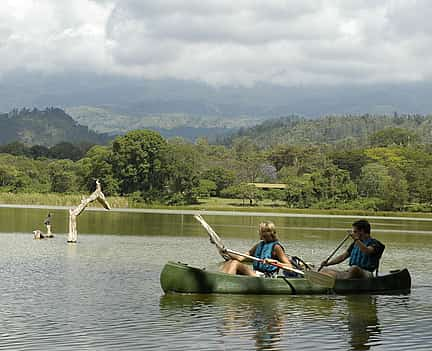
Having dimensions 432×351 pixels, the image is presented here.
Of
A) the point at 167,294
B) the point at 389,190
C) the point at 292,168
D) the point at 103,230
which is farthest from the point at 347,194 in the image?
the point at 167,294

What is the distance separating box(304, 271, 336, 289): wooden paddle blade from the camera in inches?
847

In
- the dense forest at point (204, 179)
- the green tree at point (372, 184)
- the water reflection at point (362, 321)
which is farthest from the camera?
the green tree at point (372, 184)

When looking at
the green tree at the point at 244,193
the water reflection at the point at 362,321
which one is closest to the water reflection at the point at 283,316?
the water reflection at the point at 362,321

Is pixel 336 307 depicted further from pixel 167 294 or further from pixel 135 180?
pixel 135 180

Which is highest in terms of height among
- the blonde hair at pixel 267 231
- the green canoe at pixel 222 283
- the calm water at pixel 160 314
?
the blonde hair at pixel 267 231

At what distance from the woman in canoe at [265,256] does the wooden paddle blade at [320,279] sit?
534 mm

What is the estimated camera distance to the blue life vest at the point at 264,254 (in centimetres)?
2111

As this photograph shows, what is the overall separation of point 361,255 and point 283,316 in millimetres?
5153

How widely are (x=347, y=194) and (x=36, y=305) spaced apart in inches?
3496

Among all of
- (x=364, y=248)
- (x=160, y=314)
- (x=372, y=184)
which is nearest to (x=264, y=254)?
→ (x=364, y=248)

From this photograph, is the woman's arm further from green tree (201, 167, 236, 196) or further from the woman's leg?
green tree (201, 167, 236, 196)

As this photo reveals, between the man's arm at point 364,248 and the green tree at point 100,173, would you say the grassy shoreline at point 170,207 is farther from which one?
the man's arm at point 364,248

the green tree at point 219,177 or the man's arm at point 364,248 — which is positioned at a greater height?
the green tree at point 219,177

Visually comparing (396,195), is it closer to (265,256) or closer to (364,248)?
(364,248)
